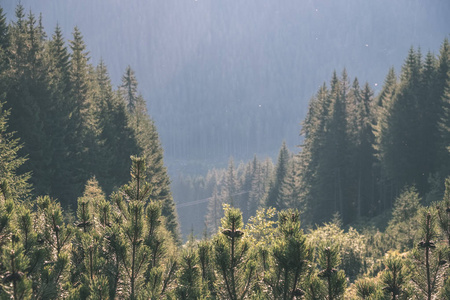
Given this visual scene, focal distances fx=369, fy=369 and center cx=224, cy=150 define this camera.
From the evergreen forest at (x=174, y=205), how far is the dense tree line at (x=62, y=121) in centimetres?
12

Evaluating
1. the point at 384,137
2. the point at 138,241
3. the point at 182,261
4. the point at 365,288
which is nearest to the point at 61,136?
the point at 138,241

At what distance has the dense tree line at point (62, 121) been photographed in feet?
83.7

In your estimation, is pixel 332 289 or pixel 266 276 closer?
pixel 332 289

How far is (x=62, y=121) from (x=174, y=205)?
15.0 meters

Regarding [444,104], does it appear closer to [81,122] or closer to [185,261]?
[81,122]

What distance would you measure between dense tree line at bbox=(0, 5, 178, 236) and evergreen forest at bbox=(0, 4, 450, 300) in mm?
118

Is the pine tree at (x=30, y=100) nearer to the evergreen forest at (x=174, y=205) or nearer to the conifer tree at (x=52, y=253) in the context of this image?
the evergreen forest at (x=174, y=205)

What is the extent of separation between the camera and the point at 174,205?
3916 centimetres

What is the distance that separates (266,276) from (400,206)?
87.1 feet

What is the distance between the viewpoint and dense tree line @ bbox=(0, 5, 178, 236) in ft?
83.7

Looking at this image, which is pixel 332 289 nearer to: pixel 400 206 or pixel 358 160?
pixel 400 206

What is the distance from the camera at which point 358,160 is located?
48.8 metres

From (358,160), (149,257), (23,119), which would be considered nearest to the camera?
(149,257)

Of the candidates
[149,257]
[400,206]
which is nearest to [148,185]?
[149,257]
